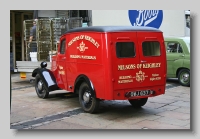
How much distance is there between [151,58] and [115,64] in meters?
1.04

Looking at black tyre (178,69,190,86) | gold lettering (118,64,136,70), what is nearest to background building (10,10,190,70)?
black tyre (178,69,190,86)

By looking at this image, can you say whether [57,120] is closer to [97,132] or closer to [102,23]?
[97,132]

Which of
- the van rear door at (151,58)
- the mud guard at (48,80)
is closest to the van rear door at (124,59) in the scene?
the van rear door at (151,58)

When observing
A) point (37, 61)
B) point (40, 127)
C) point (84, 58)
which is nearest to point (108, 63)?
point (84, 58)

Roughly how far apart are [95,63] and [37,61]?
538 centimetres

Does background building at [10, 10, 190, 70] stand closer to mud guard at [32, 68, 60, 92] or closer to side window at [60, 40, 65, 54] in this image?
side window at [60, 40, 65, 54]

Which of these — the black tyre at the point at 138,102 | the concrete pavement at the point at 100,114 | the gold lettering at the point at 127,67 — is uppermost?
the gold lettering at the point at 127,67

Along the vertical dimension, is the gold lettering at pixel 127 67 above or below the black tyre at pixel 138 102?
above

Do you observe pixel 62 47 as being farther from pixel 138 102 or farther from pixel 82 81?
pixel 138 102

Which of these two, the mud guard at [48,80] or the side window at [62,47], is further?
the mud guard at [48,80]

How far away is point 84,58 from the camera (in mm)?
7762

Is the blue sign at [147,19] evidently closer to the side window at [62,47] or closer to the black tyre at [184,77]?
the black tyre at [184,77]

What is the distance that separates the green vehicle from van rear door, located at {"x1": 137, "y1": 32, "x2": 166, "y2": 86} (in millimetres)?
4319

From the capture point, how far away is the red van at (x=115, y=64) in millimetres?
7070
